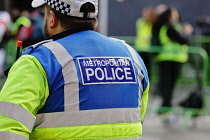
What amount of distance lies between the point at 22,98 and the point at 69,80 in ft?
0.76

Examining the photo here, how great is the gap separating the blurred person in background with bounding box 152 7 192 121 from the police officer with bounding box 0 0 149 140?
7281 millimetres

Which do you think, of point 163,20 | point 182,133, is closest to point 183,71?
point 163,20

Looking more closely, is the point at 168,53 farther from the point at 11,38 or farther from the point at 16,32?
the point at 11,38

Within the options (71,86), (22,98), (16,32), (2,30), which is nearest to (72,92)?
(71,86)

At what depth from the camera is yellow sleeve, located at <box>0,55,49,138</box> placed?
244 centimetres

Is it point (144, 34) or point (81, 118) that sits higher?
point (81, 118)

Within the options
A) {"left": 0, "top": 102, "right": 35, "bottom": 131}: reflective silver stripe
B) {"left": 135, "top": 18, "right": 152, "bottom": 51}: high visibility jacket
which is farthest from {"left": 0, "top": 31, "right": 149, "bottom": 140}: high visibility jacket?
{"left": 135, "top": 18, "right": 152, "bottom": 51}: high visibility jacket

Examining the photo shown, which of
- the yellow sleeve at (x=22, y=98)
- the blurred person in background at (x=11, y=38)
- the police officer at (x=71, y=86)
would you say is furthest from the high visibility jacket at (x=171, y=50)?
the yellow sleeve at (x=22, y=98)

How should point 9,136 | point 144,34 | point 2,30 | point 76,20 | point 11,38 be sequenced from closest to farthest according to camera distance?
point 9,136
point 76,20
point 11,38
point 2,30
point 144,34

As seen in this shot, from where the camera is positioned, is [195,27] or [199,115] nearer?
[199,115]

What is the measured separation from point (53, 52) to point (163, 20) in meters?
7.62

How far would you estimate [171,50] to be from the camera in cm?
1012

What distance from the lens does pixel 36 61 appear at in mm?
2512

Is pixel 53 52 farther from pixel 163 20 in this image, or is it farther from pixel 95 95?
pixel 163 20
